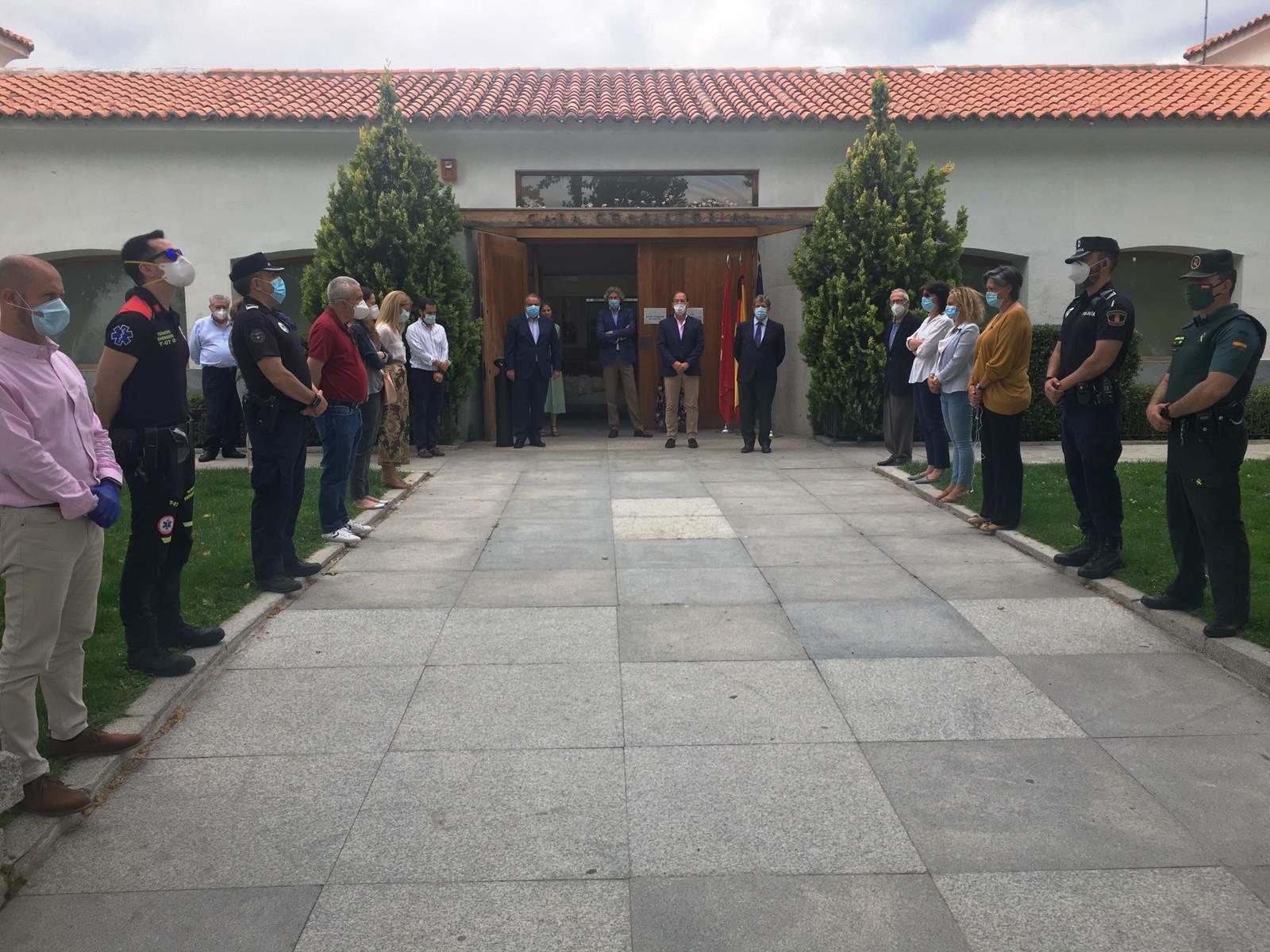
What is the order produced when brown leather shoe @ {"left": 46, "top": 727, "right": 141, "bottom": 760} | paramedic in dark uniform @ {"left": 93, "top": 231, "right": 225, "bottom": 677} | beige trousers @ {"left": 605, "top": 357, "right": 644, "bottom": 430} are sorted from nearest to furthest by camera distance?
brown leather shoe @ {"left": 46, "top": 727, "right": 141, "bottom": 760} < paramedic in dark uniform @ {"left": 93, "top": 231, "right": 225, "bottom": 677} < beige trousers @ {"left": 605, "top": 357, "right": 644, "bottom": 430}

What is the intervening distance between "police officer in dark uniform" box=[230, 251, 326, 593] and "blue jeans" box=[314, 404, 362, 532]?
1060 mm

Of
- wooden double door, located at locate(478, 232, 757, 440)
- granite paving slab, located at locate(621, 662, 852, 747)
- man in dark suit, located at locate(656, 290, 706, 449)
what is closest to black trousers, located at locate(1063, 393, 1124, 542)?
granite paving slab, located at locate(621, 662, 852, 747)

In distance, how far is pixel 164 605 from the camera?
16.9ft

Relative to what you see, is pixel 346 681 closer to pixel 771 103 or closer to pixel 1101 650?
pixel 1101 650

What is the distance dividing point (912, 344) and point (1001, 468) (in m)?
2.72

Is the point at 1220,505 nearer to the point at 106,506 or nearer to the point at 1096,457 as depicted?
the point at 1096,457

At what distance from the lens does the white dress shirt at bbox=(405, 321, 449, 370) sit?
1296cm

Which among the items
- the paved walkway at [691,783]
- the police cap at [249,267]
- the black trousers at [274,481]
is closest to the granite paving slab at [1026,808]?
the paved walkway at [691,783]

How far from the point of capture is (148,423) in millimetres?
4691

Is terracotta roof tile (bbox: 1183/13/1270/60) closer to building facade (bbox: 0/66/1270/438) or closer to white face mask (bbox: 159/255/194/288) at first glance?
building facade (bbox: 0/66/1270/438)

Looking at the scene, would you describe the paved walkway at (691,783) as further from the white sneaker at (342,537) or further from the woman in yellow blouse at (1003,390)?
the woman in yellow blouse at (1003,390)

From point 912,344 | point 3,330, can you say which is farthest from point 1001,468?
point 3,330

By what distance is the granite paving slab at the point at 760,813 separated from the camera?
327 cm

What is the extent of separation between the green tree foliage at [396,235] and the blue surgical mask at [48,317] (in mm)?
9984
